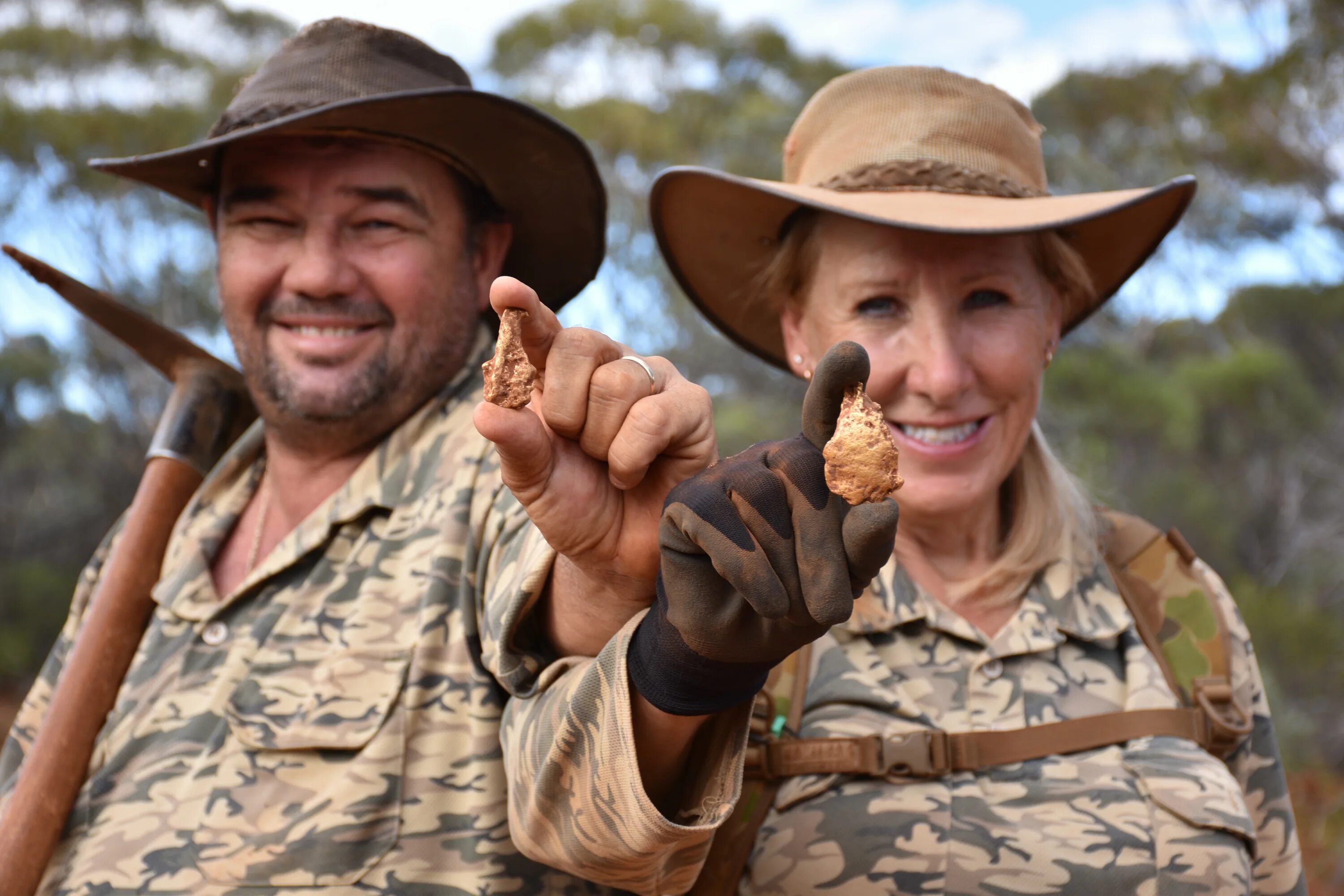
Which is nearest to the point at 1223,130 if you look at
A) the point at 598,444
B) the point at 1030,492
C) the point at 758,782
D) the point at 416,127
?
the point at 1030,492

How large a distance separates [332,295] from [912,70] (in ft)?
4.28

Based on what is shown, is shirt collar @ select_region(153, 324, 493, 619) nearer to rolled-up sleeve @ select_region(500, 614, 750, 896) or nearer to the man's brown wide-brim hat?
the man's brown wide-brim hat

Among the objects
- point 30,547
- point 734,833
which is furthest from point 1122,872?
point 30,547

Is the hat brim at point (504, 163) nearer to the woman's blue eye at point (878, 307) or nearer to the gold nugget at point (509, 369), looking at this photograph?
the woman's blue eye at point (878, 307)

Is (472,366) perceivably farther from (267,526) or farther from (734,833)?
(734,833)

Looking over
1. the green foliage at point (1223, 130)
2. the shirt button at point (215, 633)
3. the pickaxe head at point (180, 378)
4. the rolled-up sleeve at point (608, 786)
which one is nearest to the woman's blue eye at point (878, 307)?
the rolled-up sleeve at point (608, 786)

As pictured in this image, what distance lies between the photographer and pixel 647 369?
5.17ft

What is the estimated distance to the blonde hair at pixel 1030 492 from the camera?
2479 mm

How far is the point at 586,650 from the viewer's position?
70.7 inches

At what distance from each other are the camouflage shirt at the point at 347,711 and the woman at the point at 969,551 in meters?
0.54

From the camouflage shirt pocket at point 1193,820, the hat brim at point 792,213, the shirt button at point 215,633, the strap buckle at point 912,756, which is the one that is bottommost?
the camouflage shirt pocket at point 1193,820

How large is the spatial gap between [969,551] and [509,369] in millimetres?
1388

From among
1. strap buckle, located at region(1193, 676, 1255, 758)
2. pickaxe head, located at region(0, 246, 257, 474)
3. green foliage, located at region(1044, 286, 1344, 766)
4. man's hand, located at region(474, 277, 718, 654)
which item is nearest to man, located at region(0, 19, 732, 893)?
man's hand, located at region(474, 277, 718, 654)

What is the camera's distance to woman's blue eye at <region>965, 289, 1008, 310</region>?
2.41m
